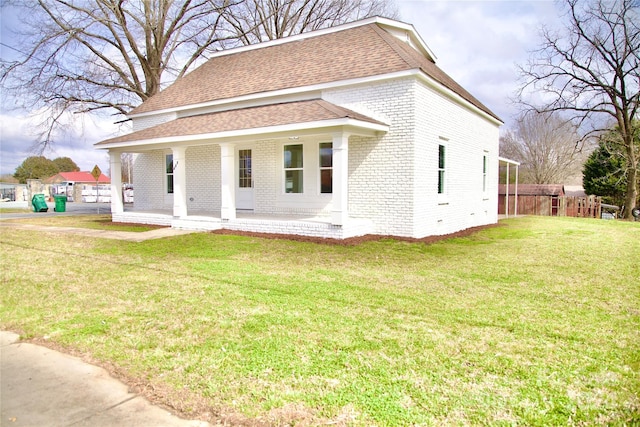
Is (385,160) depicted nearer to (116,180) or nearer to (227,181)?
(227,181)

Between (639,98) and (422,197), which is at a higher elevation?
(639,98)

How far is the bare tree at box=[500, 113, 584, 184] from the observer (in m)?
47.1

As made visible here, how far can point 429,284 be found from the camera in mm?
6605

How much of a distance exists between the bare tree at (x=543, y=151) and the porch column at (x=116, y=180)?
4397cm

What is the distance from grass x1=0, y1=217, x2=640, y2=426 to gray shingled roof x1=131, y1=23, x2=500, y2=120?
6227 millimetres

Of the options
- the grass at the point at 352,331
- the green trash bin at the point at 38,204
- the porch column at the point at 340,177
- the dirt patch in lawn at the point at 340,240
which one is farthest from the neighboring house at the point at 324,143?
the green trash bin at the point at 38,204

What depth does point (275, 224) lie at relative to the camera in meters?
11.8

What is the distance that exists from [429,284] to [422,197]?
527cm

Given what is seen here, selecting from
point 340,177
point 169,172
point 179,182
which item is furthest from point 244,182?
point 340,177

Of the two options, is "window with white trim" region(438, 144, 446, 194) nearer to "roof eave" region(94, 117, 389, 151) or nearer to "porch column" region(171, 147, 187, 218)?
"roof eave" region(94, 117, 389, 151)

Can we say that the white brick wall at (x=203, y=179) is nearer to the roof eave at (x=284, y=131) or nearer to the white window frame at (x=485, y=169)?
the roof eave at (x=284, y=131)

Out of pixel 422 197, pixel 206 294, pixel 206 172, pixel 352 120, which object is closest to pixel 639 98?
pixel 422 197

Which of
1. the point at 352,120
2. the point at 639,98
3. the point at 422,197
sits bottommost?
the point at 422,197

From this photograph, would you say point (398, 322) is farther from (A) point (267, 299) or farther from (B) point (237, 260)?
(B) point (237, 260)
